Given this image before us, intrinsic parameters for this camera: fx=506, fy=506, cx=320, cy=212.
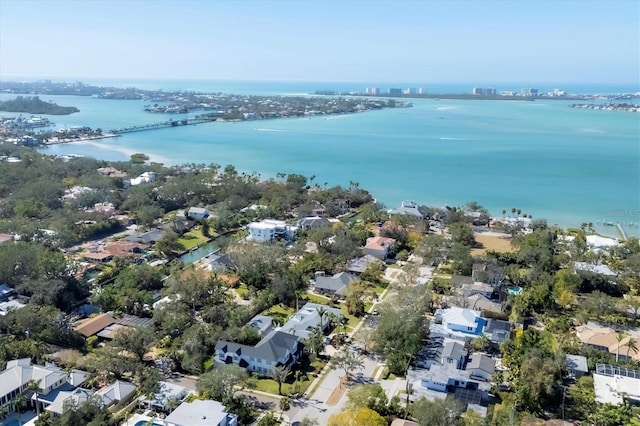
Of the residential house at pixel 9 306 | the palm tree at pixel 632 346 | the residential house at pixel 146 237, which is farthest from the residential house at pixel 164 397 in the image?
the residential house at pixel 146 237

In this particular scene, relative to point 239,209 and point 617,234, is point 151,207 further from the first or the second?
point 617,234

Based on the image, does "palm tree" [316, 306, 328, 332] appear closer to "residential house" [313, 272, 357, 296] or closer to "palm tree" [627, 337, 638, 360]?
"residential house" [313, 272, 357, 296]

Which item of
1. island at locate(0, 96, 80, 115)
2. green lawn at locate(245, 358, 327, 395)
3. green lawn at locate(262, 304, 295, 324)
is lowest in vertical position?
green lawn at locate(245, 358, 327, 395)

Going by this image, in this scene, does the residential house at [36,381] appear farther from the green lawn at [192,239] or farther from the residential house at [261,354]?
the green lawn at [192,239]

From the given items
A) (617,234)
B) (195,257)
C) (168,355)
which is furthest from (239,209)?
(617,234)

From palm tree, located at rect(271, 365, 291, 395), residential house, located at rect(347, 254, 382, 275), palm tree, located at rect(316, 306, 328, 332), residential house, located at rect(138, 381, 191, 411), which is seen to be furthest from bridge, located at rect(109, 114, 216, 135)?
palm tree, located at rect(271, 365, 291, 395)

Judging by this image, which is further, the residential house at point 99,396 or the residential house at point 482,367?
the residential house at point 482,367

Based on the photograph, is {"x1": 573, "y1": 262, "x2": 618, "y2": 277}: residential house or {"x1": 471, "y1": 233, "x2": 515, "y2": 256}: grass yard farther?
{"x1": 471, "y1": 233, "x2": 515, "y2": 256}: grass yard
